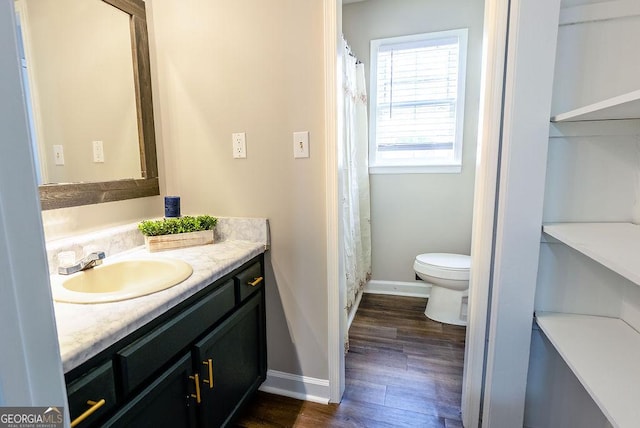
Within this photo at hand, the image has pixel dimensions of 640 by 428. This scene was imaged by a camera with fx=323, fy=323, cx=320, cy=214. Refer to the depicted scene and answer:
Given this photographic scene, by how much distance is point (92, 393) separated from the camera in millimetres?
732

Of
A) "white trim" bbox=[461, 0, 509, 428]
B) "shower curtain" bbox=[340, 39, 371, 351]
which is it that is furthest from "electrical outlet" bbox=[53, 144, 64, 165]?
"white trim" bbox=[461, 0, 509, 428]

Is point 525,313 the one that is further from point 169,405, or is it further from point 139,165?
point 139,165

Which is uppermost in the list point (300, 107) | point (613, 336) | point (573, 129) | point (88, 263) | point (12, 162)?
point (300, 107)

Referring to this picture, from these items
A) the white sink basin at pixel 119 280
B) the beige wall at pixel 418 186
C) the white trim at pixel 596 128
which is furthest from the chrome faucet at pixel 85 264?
the beige wall at pixel 418 186

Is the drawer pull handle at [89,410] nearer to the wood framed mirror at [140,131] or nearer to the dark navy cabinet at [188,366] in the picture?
the dark navy cabinet at [188,366]

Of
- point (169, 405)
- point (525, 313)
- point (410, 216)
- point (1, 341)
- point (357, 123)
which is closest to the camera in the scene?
point (1, 341)

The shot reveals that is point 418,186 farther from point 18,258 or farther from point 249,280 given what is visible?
point 18,258

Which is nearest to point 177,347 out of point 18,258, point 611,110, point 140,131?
point 18,258

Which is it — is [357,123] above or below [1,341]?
above

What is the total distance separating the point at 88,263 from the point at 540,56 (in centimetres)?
174

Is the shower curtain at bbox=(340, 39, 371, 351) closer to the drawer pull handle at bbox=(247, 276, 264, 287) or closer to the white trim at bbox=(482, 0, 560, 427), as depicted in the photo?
the drawer pull handle at bbox=(247, 276, 264, 287)

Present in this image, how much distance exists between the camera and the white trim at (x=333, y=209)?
138cm

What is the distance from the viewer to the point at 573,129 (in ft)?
3.75

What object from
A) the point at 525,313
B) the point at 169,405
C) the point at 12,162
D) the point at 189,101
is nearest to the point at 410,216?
the point at 525,313
